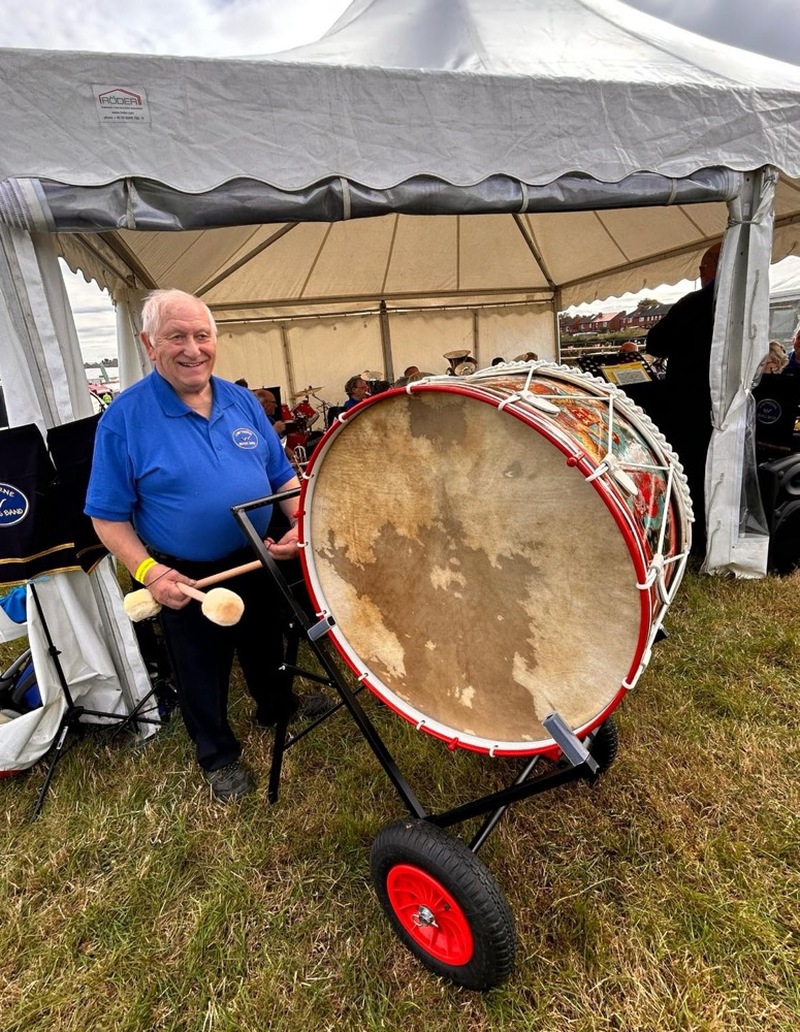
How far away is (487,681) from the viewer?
1.34 metres

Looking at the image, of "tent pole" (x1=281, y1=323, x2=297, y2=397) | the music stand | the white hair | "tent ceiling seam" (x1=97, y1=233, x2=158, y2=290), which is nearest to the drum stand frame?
the white hair

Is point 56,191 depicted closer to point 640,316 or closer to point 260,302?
point 260,302

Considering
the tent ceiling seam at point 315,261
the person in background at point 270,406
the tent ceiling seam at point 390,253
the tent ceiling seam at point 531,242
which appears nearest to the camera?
the person in background at point 270,406

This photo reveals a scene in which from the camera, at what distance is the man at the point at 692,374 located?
365 centimetres

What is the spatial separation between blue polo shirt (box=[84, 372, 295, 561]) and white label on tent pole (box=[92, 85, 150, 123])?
3.65 feet

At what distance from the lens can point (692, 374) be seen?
3.77m

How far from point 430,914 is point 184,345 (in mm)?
1836

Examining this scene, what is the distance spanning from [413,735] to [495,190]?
104 inches

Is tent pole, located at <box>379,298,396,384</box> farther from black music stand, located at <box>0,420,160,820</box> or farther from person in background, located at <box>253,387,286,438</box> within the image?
black music stand, located at <box>0,420,160,820</box>

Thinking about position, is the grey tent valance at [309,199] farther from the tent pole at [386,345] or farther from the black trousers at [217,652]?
the tent pole at [386,345]

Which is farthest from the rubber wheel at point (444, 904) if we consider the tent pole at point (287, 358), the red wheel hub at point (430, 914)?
the tent pole at point (287, 358)

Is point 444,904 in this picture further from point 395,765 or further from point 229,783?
point 229,783

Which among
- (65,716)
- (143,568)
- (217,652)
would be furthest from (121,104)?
(65,716)

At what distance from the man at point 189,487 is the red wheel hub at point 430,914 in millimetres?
663
